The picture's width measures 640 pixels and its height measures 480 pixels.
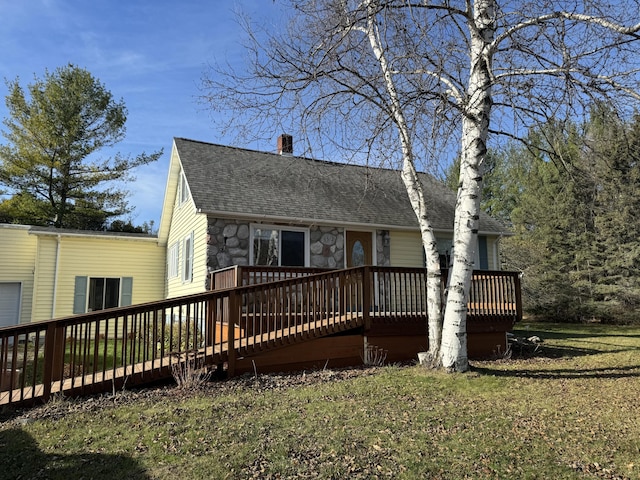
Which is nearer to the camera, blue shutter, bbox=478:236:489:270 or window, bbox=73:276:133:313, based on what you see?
blue shutter, bbox=478:236:489:270

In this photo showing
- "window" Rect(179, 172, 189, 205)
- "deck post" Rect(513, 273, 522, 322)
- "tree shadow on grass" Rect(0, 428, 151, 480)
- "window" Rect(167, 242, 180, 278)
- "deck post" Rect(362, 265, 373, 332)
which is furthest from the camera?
"window" Rect(167, 242, 180, 278)

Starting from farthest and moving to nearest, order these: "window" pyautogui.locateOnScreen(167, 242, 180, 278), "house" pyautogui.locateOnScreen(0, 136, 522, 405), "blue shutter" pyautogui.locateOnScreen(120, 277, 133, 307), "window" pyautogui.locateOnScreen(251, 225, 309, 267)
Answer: "blue shutter" pyautogui.locateOnScreen(120, 277, 133, 307)
"window" pyautogui.locateOnScreen(167, 242, 180, 278)
"window" pyautogui.locateOnScreen(251, 225, 309, 267)
"house" pyautogui.locateOnScreen(0, 136, 522, 405)

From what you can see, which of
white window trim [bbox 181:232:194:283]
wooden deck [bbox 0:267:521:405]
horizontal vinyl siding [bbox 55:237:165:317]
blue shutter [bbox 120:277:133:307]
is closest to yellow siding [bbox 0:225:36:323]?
horizontal vinyl siding [bbox 55:237:165:317]

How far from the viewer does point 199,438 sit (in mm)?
4113

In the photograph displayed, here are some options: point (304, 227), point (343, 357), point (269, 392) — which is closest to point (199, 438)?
point (269, 392)

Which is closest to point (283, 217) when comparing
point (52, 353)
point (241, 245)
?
point (241, 245)

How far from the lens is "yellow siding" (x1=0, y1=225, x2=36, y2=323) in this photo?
14.9 m

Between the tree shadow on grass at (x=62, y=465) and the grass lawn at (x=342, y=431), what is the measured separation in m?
0.02

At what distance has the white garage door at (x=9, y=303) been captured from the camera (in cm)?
1507

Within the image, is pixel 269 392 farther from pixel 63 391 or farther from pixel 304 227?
pixel 304 227

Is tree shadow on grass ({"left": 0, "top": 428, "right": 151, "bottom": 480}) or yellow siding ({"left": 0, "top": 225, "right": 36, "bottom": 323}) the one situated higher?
yellow siding ({"left": 0, "top": 225, "right": 36, "bottom": 323})

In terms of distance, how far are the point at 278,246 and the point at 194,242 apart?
8.12 feet

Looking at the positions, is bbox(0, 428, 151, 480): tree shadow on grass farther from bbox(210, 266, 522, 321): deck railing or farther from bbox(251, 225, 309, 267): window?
bbox(251, 225, 309, 267): window

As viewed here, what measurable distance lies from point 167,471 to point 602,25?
750 cm
